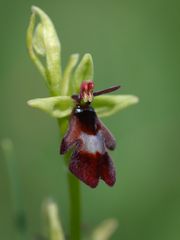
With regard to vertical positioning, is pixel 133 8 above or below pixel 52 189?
above

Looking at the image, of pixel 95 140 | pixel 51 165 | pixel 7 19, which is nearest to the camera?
pixel 95 140

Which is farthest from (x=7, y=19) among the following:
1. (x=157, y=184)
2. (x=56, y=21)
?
(x=157, y=184)

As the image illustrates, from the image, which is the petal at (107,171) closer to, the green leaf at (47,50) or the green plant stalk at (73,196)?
the green plant stalk at (73,196)

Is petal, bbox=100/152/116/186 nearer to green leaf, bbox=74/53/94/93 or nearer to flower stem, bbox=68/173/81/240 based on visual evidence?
flower stem, bbox=68/173/81/240

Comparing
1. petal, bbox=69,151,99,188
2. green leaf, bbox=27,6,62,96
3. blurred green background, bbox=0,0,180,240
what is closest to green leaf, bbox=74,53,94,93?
green leaf, bbox=27,6,62,96

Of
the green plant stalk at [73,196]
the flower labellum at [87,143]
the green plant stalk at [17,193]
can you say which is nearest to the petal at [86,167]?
the flower labellum at [87,143]

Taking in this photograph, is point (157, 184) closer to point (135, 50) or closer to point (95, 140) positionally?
Result: point (135, 50)
